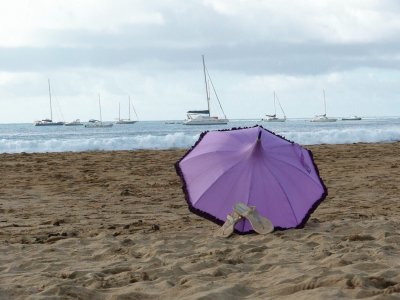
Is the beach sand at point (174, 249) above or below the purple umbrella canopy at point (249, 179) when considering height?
below

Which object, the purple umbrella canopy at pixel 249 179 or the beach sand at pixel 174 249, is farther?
the purple umbrella canopy at pixel 249 179

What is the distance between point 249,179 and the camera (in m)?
5.73

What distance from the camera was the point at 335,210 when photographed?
7547mm

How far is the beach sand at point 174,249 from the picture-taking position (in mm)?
3875

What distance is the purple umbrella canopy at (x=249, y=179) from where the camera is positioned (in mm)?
5711

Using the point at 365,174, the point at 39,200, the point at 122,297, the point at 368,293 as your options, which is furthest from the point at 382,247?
the point at 365,174

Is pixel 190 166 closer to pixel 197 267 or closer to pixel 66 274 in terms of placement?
pixel 197 267

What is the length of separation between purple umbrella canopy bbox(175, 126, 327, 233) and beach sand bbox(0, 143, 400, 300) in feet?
0.79

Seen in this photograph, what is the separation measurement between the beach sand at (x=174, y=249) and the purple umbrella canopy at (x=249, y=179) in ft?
0.79

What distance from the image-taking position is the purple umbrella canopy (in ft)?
18.7

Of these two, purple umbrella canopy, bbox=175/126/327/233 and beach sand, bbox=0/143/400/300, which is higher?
purple umbrella canopy, bbox=175/126/327/233

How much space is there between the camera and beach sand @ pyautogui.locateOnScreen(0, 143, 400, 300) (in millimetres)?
3875

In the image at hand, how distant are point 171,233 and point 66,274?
187 centimetres

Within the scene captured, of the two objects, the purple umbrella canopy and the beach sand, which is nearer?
the beach sand
